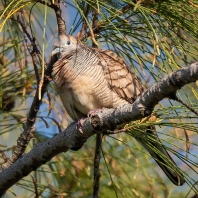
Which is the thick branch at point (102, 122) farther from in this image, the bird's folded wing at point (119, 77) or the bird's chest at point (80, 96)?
the bird's folded wing at point (119, 77)

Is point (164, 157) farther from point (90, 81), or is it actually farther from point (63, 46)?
point (63, 46)

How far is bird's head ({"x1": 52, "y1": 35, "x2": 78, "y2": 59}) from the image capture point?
268cm

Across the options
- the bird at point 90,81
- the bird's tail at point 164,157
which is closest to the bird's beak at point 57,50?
the bird at point 90,81

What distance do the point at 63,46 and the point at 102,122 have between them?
0.93 m

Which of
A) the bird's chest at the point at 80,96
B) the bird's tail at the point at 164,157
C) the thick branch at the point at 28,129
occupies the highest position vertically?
the bird's chest at the point at 80,96

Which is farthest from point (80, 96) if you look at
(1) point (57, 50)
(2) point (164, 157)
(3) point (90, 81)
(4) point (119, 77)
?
(2) point (164, 157)

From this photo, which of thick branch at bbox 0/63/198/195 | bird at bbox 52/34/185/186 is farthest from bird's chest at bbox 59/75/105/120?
thick branch at bbox 0/63/198/195

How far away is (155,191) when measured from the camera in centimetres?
A: 324

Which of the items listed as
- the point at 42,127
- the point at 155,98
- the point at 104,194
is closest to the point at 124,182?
the point at 104,194

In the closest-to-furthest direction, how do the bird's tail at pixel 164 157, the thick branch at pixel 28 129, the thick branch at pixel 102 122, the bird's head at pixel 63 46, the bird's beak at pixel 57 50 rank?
the thick branch at pixel 102 122 < the bird's tail at pixel 164 157 < the thick branch at pixel 28 129 < the bird's head at pixel 63 46 < the bird's beak at pixel 57 50

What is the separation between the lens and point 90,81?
8.84 feet

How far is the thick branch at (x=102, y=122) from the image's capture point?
1644mm

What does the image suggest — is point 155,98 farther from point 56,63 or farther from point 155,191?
point 155,191

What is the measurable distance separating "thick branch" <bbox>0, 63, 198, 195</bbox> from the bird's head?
1.77ft
